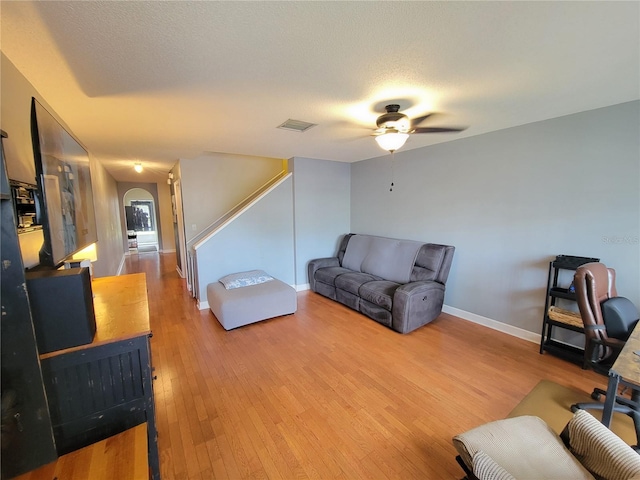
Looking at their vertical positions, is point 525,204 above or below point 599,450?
above

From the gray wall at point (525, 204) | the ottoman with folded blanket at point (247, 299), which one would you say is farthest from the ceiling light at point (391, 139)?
the ottoman with folded blanket at point (247, 299)

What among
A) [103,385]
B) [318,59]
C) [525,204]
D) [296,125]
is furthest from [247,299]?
[525,204]

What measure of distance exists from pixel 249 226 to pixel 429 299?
2.95m

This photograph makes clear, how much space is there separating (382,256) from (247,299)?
2169 millimetres

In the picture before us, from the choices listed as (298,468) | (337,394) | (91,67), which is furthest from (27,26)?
(337,394)

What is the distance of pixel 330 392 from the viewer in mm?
2160

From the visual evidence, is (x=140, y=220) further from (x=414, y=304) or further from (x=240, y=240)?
(x=414, y=304)

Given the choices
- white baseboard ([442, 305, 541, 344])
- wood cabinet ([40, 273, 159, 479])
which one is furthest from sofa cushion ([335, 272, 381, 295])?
wood cabinet ([40, 273, 159, 479])

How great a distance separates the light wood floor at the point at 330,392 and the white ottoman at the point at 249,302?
0.44 ft

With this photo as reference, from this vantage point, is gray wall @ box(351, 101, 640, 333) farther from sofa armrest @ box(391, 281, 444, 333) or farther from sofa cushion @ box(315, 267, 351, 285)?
sofa cushion @ box(315, 267, 351, 285)

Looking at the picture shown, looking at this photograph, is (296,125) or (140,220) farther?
(140,220)

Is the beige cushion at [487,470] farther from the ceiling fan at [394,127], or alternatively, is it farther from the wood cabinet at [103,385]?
the ceiling fan at [394,127]

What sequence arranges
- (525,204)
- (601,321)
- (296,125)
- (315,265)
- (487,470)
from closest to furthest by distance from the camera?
(487,470)
(601,321)
(296,125)
(525,204)
(315,265)

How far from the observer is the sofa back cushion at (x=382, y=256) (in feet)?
12.4
